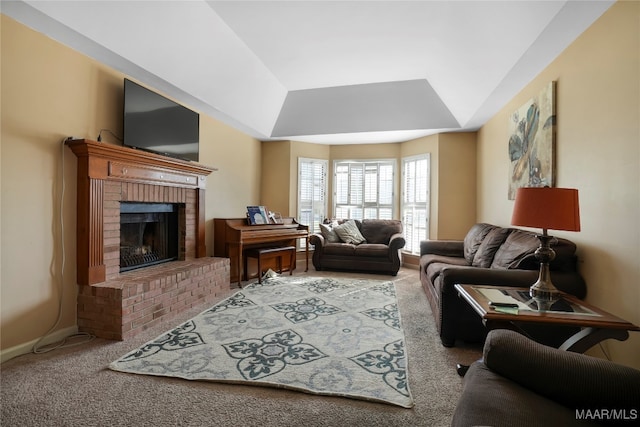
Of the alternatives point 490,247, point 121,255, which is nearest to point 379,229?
point 490,247

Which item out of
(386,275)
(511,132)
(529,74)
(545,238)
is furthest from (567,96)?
(386,275)

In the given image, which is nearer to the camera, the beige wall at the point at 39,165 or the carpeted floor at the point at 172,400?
the carpeted floor at the point at 172,400

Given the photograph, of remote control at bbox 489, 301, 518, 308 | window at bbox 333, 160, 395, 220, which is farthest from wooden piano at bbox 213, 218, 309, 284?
remote control at bbox 489, 301, 518, 308

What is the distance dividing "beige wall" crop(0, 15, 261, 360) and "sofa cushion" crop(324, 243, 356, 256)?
3.38 metres

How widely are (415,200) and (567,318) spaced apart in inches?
171

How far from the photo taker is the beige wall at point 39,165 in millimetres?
2119

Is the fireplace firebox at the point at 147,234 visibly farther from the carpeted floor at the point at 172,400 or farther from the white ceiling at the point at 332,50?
the white ceiling at the point at 332,50

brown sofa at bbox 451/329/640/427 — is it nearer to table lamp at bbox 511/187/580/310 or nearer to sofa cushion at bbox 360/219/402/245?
table lamp at bbox 511/187/580/310

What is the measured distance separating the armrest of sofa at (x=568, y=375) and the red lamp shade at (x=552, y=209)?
0.78 m

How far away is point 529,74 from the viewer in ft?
9.70

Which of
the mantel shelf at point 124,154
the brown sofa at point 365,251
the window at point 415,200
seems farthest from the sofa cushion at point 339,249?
the mantel shelf at point 124,154

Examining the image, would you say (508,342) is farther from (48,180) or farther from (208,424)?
(48,180)

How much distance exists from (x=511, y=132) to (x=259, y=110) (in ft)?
11.2

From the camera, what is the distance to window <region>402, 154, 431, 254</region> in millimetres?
5508
